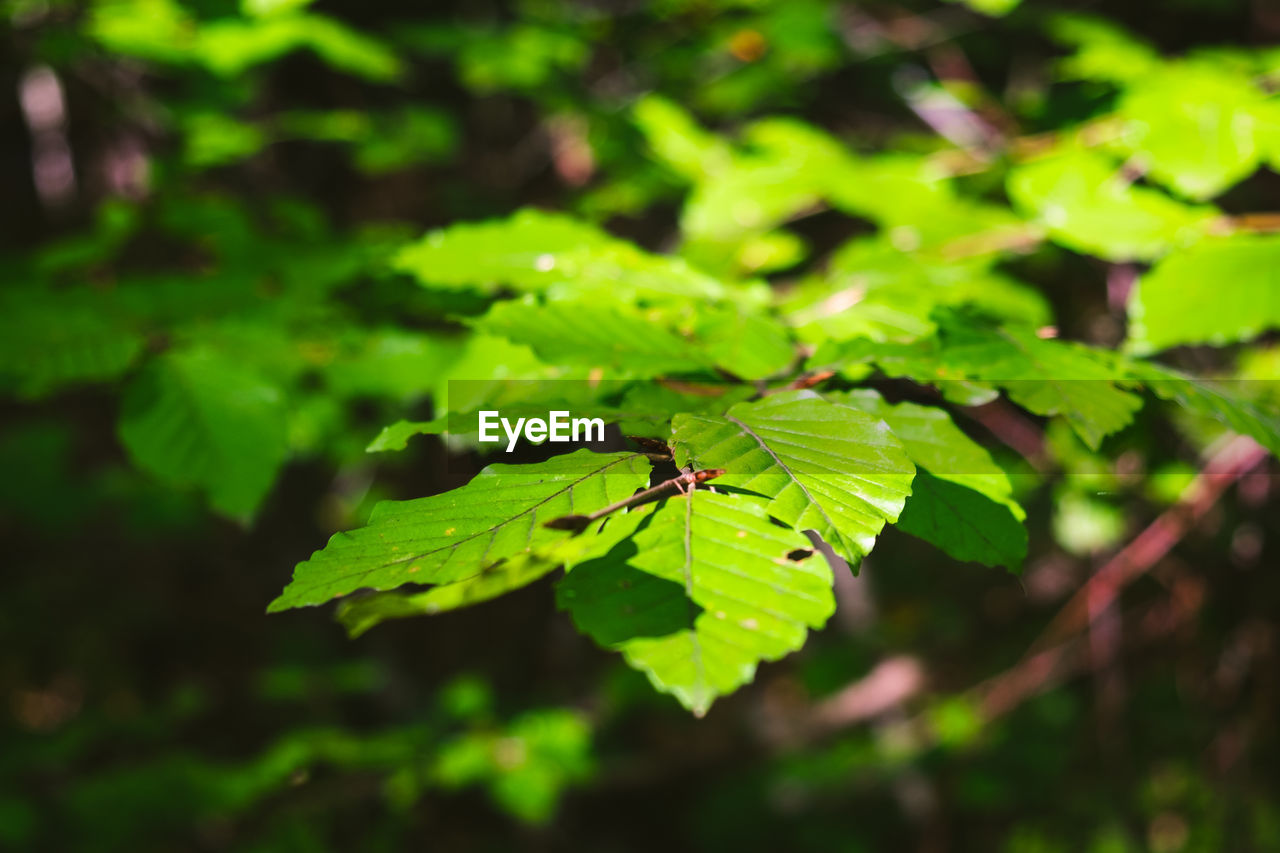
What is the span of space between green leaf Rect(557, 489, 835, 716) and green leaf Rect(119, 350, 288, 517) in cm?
60

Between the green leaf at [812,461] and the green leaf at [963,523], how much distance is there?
Result: 0.05 m

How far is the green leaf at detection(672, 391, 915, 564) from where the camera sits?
411 millimetres

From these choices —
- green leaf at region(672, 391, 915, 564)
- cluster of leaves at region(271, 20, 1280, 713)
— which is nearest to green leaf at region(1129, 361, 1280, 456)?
cluster of leaves at region(271, 20, 1280, 713)

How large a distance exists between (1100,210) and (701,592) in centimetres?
96

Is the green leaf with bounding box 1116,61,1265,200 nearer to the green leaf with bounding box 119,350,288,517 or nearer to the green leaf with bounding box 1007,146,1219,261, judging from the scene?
the green leaf with bounding box 1007,146,1219,261

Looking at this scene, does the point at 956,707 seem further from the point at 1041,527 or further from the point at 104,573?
the point at 104,573

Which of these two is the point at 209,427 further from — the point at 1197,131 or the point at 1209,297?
the point at 1197,131

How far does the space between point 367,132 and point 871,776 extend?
2.67 meters

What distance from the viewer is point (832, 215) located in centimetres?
296

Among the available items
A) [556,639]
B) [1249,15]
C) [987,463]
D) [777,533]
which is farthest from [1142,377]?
[556,639]

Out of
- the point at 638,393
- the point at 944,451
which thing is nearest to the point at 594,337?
the point at 638,393

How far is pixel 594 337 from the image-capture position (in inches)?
23.7

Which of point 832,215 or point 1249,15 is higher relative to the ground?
point 1249,15

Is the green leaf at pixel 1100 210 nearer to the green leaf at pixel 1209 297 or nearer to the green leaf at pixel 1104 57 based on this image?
the green leaf at pixel 1209 297
